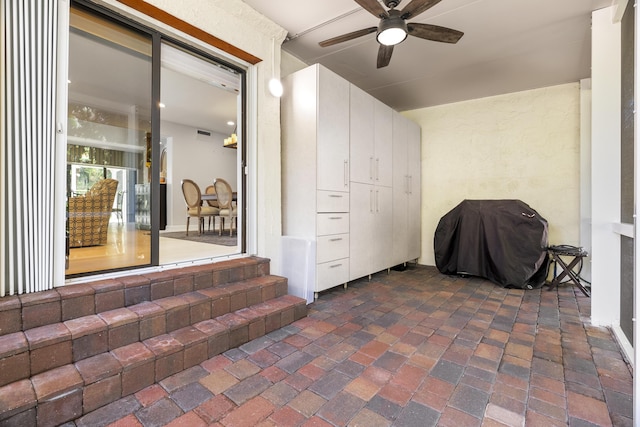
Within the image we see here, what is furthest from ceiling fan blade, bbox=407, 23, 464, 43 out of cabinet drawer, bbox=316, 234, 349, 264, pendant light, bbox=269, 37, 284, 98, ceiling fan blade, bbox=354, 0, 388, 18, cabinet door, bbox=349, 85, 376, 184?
cabinet drawer, bbox=316, 234, 349, 264

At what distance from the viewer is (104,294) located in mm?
1733

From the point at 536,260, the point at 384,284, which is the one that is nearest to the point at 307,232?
the point at 384,284

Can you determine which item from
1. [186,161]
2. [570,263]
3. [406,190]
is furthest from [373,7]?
[186,161]

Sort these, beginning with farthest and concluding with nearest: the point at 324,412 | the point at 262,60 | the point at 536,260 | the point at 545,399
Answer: the point at 536,260 → the point at 262,60 → the point at 545,399 → the point at 324,412

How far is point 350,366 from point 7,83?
2.45 meters

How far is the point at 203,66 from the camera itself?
103 inches

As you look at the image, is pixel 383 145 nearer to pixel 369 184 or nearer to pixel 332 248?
pixel 369 184

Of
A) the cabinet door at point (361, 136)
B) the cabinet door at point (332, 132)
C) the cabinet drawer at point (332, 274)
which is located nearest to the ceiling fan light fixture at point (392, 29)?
the cabinet door at point (332, 132)

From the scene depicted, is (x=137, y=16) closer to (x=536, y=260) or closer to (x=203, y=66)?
(x=203, y=66)

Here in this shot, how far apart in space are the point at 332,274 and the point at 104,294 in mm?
1949

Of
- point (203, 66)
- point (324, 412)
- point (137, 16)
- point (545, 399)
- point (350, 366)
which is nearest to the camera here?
point (324, 412)

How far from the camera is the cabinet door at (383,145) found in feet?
12.1

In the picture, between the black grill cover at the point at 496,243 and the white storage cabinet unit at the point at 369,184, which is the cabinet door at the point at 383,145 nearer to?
the white storage cabinet unit at the point at 369,184

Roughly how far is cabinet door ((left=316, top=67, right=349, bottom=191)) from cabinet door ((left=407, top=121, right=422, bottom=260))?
1719mm
